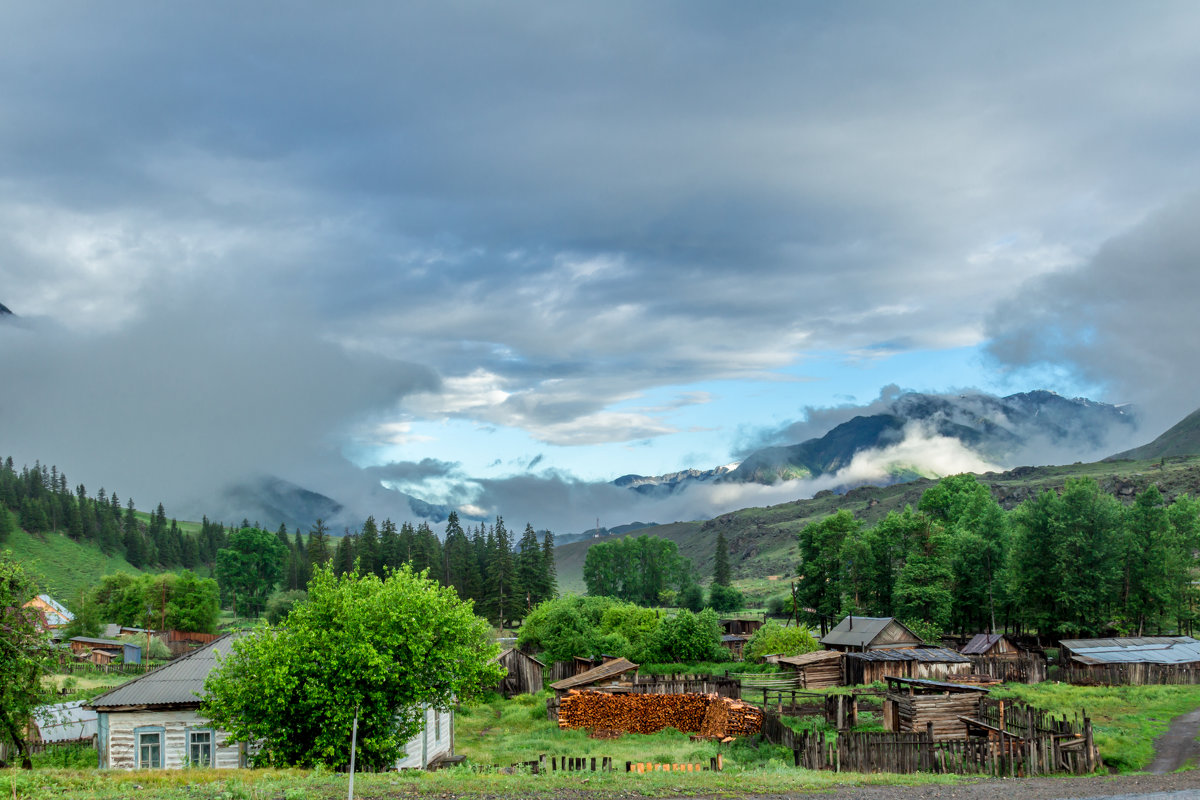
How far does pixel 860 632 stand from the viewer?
71.1 metres

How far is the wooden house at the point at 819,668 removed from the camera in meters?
60.1

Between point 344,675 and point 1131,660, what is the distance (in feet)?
187

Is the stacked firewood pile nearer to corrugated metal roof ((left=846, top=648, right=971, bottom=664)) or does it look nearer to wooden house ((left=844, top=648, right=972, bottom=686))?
wooden house ((left=844, top=648, right=972, bottom=686))

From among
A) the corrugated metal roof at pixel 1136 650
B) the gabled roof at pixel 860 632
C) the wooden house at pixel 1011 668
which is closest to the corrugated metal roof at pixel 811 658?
the gabled roof at pixel 860 632

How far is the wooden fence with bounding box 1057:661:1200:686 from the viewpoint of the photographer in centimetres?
5584

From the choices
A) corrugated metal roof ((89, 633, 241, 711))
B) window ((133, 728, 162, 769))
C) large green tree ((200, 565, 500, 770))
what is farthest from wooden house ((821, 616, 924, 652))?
window ((133, 728, 162, 769))

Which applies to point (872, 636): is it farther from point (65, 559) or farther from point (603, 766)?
point (65, 559)

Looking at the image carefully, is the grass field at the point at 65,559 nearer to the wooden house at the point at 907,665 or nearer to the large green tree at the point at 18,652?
the wooden house at the point at 907,665

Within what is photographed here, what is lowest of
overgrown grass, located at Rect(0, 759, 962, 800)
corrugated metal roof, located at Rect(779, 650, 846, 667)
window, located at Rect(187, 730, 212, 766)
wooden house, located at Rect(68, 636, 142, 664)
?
wooden house, located at Rect(68, 636, 142, 664)

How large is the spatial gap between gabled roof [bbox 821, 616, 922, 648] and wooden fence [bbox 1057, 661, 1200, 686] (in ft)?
48.6

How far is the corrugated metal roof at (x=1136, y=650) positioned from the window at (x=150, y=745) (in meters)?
58.9

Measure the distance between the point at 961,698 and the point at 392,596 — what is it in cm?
2313

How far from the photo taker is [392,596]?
1002 inches

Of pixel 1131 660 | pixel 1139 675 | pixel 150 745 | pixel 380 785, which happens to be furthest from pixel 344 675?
pixel 1131 660
